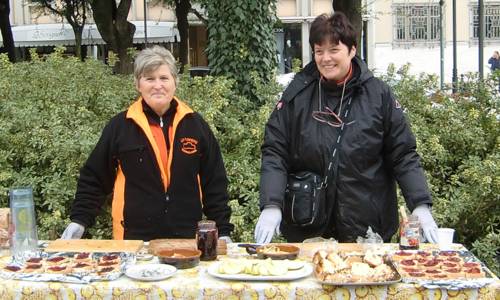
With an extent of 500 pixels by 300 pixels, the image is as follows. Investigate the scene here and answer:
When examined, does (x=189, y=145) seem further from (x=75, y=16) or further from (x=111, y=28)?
(x=75, y=16)

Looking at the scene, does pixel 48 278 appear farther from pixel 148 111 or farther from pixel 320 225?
pixel 320 225

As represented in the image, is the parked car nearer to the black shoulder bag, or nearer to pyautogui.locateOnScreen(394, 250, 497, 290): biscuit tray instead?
the black shoulder bag

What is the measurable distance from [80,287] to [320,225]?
119 cm

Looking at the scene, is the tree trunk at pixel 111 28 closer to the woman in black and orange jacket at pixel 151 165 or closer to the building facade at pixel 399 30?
the woman in black and orange jacket at pixel 151 165

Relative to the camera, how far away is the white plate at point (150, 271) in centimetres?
254

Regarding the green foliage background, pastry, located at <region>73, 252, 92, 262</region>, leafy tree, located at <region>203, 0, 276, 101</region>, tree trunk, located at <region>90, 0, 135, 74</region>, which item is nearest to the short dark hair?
pastry, located at <region>73, 252, 92, 262</region>

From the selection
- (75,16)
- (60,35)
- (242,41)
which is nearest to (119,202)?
(242,41)

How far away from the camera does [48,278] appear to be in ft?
8.41

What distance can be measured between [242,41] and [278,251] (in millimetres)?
5041

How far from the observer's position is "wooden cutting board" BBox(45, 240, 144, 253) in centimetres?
292

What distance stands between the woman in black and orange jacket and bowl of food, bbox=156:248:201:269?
45cm

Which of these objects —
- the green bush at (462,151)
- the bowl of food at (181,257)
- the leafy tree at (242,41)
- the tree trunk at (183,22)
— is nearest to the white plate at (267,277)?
the bowl of food at (181,257)

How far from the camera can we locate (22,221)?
116 inches

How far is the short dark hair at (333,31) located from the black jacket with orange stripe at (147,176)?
734 millimetres
